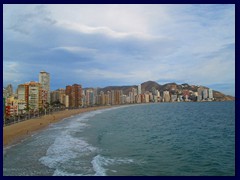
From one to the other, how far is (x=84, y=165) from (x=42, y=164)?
161 centimetres

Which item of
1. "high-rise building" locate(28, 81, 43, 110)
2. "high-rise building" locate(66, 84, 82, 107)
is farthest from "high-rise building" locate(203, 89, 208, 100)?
"high-rise building" locate(28, 81, 43, 110)

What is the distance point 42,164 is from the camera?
10453 mm

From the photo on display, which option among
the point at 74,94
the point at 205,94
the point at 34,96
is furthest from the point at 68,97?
the point at 205,94

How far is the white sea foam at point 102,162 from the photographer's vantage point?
9454mm

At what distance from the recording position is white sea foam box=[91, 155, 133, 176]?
9.45 metres

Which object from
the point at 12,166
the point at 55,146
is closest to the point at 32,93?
the point at 55,146

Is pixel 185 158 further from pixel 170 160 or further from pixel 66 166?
pixel 66 166

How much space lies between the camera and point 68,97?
9900 cm

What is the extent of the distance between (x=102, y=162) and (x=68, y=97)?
90.0 meters

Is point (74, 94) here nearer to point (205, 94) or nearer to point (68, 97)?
point (68, 97)

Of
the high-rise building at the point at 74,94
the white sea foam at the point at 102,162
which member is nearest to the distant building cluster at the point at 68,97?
the high-rise building at the point at 74,94

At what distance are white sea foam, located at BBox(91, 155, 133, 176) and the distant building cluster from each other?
30.4m

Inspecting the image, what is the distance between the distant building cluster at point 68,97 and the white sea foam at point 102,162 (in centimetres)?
3044

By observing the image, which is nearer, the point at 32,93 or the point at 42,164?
the point at 42,164
